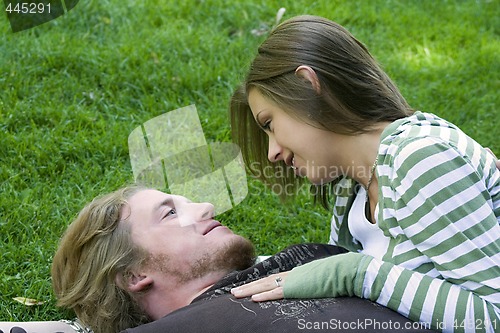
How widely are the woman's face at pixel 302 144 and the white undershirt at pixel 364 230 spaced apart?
19cm

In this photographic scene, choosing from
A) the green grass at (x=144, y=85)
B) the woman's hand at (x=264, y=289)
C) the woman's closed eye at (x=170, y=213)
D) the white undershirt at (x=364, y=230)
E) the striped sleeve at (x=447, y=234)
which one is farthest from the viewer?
the green grass at (x=144, y=85)

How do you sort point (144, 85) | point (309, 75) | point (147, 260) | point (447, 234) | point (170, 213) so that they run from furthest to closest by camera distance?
1. point (144, 85)
2. point (170, 213)
3. point (147, 260)
4. point (309, 75)
5. point (447, 234)

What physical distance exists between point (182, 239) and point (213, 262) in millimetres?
154

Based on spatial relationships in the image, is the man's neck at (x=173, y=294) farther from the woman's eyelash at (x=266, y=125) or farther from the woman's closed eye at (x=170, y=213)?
the woman's eyelash at (x=266, y=125)

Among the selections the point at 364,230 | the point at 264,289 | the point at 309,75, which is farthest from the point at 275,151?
the point at 264,289

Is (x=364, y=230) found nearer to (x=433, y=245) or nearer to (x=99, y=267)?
(x=433, y=245)

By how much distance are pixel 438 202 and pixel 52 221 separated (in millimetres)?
2132

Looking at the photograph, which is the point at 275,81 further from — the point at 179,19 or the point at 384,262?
the point at 179,19

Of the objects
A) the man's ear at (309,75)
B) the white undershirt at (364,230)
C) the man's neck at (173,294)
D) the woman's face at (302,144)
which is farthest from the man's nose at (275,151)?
the man's neck at (173,294)

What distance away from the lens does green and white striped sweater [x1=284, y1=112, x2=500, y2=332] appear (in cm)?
246

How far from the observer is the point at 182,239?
120 inches

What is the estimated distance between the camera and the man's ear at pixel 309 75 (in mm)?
2941

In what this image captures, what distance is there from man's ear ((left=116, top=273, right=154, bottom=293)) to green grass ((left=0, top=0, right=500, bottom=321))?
485mm

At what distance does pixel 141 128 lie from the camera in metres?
4.63
